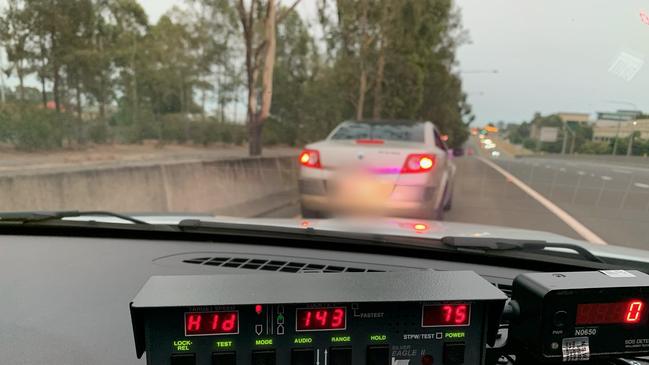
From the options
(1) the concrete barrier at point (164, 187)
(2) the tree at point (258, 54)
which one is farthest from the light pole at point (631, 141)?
(2) the tree at point (258, 54)

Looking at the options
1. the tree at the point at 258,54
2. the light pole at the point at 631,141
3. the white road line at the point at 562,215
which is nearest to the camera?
the light pole at the point at 631,141

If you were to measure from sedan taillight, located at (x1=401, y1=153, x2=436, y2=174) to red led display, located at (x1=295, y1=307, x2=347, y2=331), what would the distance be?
A: 4.42m

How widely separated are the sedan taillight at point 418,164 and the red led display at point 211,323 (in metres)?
4.54

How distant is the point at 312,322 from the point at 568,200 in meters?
6.26

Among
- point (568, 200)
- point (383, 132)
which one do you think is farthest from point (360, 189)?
point (568, 200)

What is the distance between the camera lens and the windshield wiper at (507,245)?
9.15ft

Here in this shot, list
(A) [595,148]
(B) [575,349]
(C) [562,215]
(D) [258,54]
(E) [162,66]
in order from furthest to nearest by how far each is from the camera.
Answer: (D) [258,54]
(E) [162,66]
(C) [562,215]
(A) [595,148]
(B) [575,349]

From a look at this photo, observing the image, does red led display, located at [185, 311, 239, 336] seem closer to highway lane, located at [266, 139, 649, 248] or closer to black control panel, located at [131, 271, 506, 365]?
black control panel, located at [131, 271, 506, 365]

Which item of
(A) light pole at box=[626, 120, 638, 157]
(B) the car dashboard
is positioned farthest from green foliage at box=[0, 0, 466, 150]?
(B) the car dashboard

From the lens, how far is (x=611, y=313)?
1.65 m

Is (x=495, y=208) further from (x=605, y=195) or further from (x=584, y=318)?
(x=584, y=318)

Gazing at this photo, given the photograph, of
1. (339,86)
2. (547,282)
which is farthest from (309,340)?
(339,86)

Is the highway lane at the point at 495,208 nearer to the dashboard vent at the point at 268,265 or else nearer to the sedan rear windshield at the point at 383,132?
the sedan rear windshield at the point at 383,132

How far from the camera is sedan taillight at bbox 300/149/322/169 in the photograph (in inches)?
243
